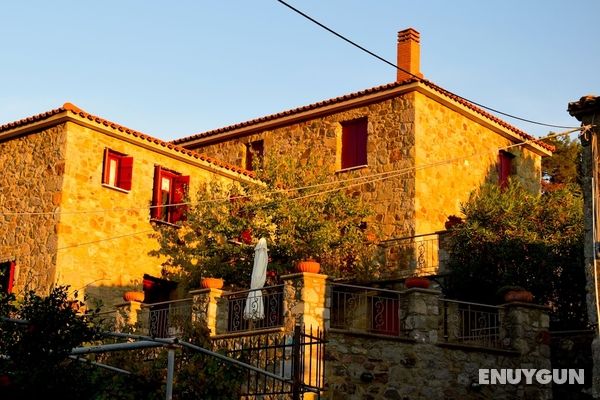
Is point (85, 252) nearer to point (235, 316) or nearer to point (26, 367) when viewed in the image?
point (235, 316)

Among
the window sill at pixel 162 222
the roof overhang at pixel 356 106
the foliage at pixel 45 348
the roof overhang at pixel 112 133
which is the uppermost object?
the roof overhang at pixel 356 106

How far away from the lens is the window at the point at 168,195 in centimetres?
2292

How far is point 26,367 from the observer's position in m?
8.12

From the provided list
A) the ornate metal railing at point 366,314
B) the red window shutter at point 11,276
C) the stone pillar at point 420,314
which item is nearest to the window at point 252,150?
the red window shutter at point 11,276

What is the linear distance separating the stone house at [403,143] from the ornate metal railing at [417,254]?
0.58ft

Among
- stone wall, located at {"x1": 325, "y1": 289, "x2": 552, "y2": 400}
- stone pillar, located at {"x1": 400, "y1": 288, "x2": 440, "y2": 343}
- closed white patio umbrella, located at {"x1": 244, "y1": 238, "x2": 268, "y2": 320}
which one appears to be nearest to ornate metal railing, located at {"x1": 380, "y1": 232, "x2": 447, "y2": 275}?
stone wall, located at {"x1": 325, "y1": 289, "x2": 552, "y2": 400}

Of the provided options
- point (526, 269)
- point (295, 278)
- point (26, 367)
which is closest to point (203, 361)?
point (295, 278)

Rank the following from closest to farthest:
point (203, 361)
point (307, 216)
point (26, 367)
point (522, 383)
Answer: point (26, 367) < point (203, 361) < point (522, 383) < point (307, 216)

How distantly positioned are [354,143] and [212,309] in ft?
30.4

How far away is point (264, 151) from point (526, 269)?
954 centimetres

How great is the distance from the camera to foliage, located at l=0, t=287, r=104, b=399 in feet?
26.0

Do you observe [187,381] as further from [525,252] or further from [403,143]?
[403,143]

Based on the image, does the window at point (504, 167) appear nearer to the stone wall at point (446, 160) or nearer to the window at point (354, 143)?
the stone wall at point (446, 160)

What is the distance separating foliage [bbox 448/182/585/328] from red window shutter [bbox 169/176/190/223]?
674 centimetres
